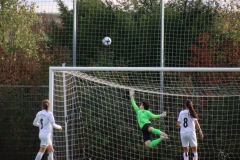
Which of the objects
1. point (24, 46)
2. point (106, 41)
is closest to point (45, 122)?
point (106, 41)

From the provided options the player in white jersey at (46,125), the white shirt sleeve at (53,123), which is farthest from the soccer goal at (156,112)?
the white shirt sleeve at (53,123)

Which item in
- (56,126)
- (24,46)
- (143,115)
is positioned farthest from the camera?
(24,46)

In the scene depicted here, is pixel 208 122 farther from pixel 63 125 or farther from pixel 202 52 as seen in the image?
pixel 63 125

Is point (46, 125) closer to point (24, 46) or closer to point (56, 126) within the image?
point (56, 126)

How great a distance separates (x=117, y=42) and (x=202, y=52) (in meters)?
2.30

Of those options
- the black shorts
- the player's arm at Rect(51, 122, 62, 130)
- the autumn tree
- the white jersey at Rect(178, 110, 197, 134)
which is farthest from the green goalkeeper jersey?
the autumn tree

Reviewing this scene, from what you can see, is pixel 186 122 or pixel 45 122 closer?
pixel 45 122

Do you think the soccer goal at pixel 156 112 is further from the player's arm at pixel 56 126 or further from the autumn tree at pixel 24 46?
the player's arm at pixel 56 126

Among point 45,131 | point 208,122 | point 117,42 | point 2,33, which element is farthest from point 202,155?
point 2,33

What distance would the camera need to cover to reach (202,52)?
14.8m

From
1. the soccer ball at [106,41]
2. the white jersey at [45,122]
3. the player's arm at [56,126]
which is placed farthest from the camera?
the soccer ball at [106,41]

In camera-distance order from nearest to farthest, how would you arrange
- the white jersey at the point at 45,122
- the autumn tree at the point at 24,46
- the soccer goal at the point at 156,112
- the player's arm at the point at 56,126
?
the player's arm at the point at 56,126
the white jersey at the point at 45,122
the soccer goal at the point at 156,112
the autumn tree at the point at 24,46

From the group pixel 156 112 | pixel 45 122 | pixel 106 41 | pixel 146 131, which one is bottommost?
pixel 146 131

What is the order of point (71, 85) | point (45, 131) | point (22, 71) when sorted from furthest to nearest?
point (22, 71)
point (71, 85)
point (45, 131)
